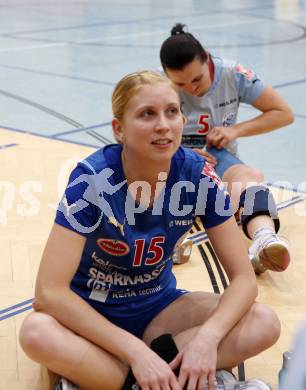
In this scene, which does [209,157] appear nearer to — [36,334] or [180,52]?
[180,52]

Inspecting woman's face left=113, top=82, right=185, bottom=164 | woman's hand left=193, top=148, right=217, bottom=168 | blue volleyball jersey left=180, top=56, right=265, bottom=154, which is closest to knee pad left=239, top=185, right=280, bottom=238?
woman's hand left=193, top=148, right=217, bottom=168

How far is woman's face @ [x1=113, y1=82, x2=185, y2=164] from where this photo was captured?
6.23ft

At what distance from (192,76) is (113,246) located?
51.3 inches

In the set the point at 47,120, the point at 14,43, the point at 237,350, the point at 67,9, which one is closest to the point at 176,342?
the point at 237,350

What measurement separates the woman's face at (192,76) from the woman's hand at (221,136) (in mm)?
195

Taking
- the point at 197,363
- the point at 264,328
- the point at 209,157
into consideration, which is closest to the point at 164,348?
the point at 197,363

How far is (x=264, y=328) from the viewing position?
198 centimetres

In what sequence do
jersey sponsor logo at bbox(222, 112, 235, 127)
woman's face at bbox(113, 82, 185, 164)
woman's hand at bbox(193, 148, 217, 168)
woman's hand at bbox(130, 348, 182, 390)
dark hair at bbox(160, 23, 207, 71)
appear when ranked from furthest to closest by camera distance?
jersey sponsor logo at bbox(222, 112, 235, 127) → woman's hand at bbox(193, 148, 217, 168) → dark hair at bbox(160, 23, 207, 71) → woman's face at bbox(113, 82, 185, 164) → woman's hand at bbox(130, 348, 182, 390)

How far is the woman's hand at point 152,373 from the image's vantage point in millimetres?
1779

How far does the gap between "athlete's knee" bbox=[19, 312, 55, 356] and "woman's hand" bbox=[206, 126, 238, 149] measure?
1.61 metres

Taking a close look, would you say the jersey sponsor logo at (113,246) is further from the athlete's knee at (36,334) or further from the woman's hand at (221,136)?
the woman's hand at (221,136)

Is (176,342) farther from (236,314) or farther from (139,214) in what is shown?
(139,214)

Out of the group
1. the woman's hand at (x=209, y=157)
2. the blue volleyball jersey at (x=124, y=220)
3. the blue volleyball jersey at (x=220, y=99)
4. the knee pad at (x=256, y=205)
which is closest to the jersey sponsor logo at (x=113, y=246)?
the blue volleyball jersey at (x=124, y=220)

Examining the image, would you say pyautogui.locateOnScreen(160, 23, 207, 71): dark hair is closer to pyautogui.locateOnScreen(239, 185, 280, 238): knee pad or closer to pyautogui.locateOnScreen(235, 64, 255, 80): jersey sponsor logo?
pyautogui.locateOnScreen(235, 64, 255, 80): jersey sponsor logo
